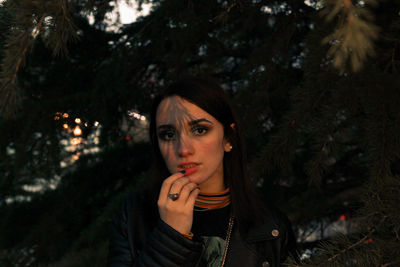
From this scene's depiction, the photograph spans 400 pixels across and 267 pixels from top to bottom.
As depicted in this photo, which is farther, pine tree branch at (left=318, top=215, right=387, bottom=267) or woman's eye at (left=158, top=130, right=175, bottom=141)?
woman's eye at (left=158, top=130, right=175, bottom=141)

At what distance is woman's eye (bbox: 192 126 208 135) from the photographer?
1.51 m

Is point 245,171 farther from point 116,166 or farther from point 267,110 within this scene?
point 116,166

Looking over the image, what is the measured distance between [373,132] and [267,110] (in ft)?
1.59

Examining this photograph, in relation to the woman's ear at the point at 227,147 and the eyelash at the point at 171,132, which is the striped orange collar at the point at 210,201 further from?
the eyelash at the point at 171,132

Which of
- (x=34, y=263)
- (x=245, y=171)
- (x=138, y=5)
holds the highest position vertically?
(x=138, y=5)

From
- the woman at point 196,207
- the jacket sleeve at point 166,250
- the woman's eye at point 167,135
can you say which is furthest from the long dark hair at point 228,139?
the jacket sleeve at point 166,250

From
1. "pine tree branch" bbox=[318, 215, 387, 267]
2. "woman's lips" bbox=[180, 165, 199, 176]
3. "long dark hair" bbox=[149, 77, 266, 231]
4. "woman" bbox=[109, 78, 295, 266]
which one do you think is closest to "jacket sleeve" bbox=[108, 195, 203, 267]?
"woman" bbox=[109, 78, 295, 266]

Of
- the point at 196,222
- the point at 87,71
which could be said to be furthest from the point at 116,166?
the point at 196,222

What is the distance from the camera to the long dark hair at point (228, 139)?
5.13ft

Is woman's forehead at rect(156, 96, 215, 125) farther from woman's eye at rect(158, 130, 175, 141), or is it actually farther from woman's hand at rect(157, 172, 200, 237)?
woman's hand at rect(157, 172, 200, 237)

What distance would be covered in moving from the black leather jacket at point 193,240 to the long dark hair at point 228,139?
0.26 feet

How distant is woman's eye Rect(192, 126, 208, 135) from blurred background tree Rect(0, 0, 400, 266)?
0.20 m

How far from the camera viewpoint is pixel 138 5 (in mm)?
1786

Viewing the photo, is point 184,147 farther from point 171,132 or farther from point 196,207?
point 196,207
